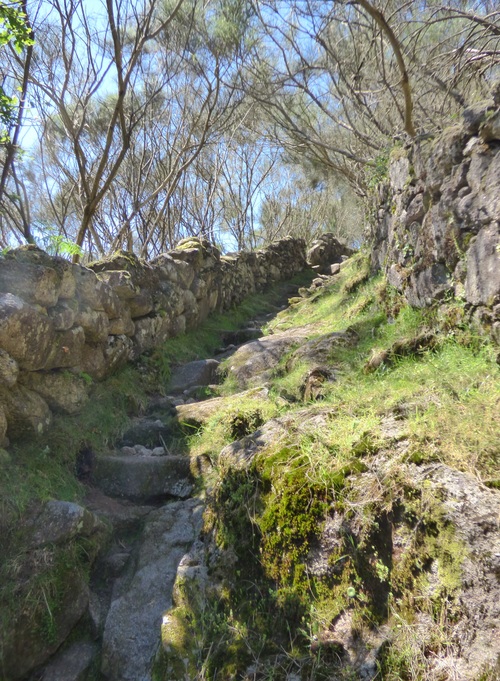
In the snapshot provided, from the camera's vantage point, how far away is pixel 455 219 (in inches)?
137

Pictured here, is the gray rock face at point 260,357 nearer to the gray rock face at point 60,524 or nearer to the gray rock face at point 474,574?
the gray rock face at point 60,524

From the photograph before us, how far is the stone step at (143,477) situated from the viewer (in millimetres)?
3537

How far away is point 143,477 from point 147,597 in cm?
116

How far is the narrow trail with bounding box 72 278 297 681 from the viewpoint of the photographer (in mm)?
2326

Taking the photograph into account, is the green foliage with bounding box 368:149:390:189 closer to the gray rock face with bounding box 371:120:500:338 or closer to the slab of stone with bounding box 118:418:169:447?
the gray rock face with bounding box 371:120:500:338

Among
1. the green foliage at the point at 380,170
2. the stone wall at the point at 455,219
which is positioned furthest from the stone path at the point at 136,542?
the green foliage at the point at 380,170

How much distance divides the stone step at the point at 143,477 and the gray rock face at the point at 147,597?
0.35 m

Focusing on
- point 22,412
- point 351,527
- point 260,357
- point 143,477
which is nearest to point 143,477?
point 143,477

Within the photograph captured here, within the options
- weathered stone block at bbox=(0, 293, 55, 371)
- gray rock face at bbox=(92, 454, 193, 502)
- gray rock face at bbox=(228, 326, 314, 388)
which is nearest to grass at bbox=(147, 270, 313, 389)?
gray rock face at bbox=(228, 326, 314, 388)

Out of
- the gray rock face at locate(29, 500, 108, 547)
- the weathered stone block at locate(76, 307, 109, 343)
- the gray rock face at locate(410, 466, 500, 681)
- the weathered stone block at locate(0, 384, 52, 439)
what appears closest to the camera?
the gray rock face at locate(410, 466, 500, 681)

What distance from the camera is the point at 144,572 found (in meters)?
2.69

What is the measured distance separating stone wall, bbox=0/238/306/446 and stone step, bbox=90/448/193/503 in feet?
1.95

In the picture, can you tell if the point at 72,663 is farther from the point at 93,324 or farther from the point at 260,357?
the point at 260,357

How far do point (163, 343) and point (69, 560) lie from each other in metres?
3.51
